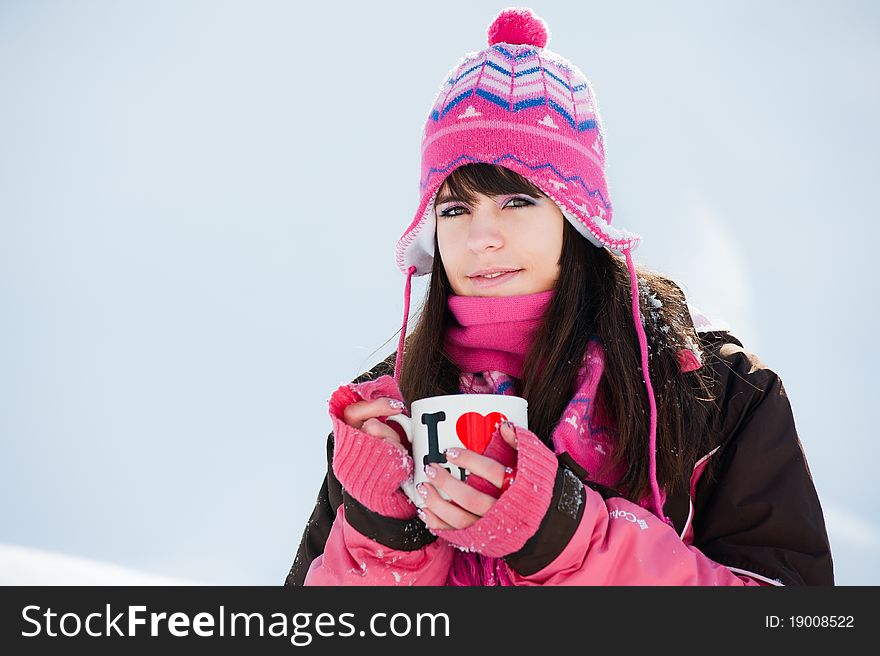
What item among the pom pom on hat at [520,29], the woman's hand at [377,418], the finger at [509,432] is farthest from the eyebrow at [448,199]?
the finger at [509,432]

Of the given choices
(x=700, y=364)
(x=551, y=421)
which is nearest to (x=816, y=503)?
(x=700, y=364)

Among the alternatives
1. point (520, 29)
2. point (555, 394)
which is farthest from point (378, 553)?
point (520, 29)

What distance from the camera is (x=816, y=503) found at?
165 cm

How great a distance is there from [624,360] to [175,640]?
103cm

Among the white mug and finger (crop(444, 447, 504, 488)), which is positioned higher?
the white mug

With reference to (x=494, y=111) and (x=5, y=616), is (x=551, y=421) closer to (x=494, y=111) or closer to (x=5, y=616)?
(x=494, y=111)

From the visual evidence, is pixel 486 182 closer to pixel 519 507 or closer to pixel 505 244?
pixel 505 244

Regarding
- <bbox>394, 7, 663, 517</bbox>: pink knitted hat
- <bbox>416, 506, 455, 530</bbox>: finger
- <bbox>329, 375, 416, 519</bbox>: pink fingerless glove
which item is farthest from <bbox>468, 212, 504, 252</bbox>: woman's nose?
<bbox>416, 506, 455, 530</bbox>: finger

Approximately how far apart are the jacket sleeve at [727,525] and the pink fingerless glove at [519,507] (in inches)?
0.9

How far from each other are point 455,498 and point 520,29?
1.26 metres

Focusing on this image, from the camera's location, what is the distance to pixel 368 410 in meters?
1.39

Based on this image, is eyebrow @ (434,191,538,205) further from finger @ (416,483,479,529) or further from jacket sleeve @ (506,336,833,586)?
finger @ (416,483,479,529)

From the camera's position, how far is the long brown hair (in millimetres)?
1709

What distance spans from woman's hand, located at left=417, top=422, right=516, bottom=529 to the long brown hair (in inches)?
19.4
